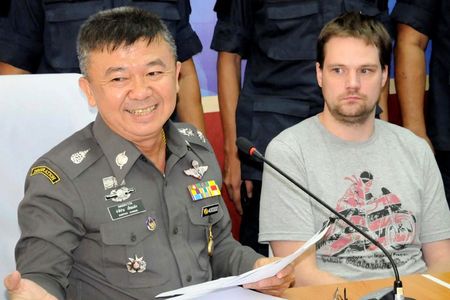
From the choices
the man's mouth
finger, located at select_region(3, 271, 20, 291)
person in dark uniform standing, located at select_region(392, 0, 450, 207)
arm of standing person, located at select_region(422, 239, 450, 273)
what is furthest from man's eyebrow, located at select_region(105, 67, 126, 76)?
person in dark uniform standing, located at select_region(392, 0, 450, 207)

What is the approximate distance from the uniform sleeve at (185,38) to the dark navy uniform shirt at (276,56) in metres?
0.17

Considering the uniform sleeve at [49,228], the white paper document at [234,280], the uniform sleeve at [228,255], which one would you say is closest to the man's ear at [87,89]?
the uniform sleeve at [49,228]

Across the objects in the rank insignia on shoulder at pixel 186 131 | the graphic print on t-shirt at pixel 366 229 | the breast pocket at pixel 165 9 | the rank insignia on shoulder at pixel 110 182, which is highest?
the breast pocket at pixel 165 9

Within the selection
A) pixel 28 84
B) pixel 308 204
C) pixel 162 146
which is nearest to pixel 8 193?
pixel 28 84

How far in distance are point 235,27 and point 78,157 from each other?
1.33m

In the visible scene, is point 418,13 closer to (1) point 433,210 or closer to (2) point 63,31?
(1) point 433,210

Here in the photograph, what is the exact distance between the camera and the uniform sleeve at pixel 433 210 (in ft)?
7.59

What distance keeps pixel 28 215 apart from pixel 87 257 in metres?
0.18

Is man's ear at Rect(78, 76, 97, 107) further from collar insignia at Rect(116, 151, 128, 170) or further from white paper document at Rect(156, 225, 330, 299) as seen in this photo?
white paper document at Rect(156, 225, 330, 299)

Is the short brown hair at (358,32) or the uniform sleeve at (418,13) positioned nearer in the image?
the short brown hair at (358,32)

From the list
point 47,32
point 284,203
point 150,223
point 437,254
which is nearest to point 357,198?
point 284,203

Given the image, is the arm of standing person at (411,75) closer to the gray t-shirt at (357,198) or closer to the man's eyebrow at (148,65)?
the gray t-shirt at (357,198)

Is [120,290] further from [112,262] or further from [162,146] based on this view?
[162,146]

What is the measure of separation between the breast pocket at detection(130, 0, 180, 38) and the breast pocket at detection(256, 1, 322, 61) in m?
0.36
